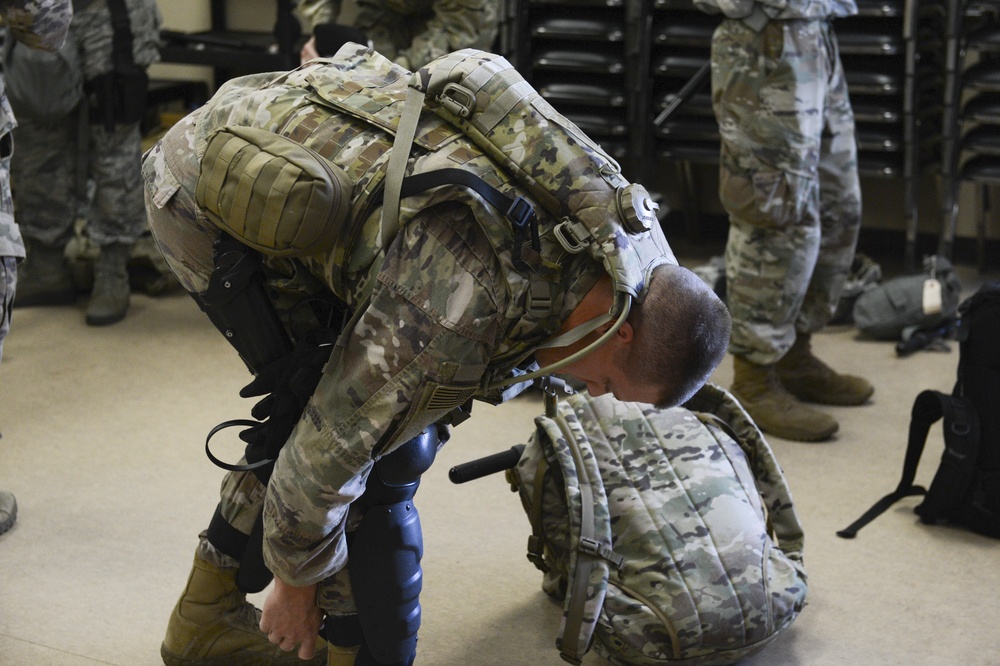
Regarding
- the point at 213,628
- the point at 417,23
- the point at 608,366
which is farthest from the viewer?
the point at 417,23

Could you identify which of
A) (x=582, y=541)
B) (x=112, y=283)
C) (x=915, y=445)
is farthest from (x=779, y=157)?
(x=112, y=283)

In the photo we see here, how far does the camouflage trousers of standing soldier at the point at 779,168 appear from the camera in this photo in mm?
3027

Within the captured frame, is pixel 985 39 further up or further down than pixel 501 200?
further down

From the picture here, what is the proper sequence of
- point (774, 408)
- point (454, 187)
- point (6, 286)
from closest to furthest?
point (454, 187), point (6, 286), point (774, 408)

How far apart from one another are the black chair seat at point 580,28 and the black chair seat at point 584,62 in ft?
0.24

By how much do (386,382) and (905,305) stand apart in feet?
9.61

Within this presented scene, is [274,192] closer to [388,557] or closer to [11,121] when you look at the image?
[388,557]

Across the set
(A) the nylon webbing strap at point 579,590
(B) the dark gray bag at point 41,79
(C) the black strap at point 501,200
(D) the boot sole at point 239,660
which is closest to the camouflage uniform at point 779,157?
(A) the nylon webbing strap at point 579,590

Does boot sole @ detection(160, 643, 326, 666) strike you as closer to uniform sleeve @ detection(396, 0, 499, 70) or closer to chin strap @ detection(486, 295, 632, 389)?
chin strap @ detection(486, 295, 632, 389)

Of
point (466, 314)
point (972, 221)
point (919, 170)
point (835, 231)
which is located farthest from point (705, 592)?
point (972, 221)

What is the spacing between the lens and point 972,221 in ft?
16.3

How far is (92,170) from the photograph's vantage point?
416 cm

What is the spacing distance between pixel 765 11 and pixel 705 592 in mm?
1649

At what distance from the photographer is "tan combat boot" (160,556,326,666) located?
81.3 inches
